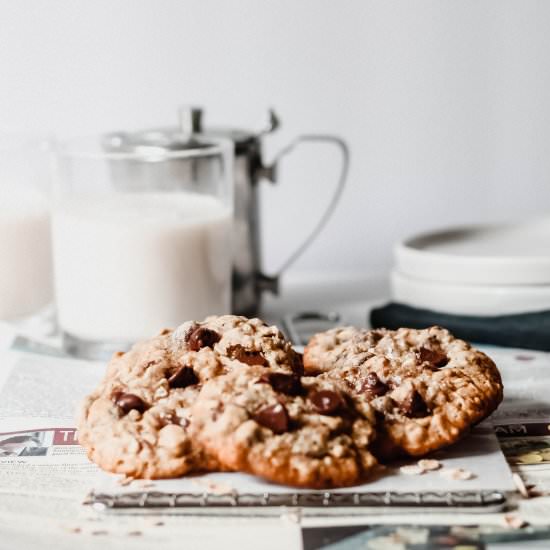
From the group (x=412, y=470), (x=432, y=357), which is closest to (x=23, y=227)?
(x=432, y=357)

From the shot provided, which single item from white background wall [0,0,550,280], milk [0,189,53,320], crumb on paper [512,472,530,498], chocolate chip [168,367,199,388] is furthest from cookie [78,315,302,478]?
white background wall [0,0,550,280]

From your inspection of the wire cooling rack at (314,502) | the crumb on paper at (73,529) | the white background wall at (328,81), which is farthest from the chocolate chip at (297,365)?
the white background wall at (328,81)

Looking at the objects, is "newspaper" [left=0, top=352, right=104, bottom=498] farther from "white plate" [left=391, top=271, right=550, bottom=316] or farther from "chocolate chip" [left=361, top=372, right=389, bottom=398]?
"white plate" [left=391, top=271, right=550, bottom=316]

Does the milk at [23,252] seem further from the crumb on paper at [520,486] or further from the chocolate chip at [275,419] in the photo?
the crumb on paper at [520,486]

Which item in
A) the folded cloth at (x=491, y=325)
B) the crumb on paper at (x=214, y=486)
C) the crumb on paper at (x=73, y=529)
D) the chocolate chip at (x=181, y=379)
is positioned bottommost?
the folded cloth at (x=491, y=325)

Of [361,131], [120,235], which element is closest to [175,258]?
[120,235]

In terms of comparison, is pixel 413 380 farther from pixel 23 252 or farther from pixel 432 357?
pixel 23 252
